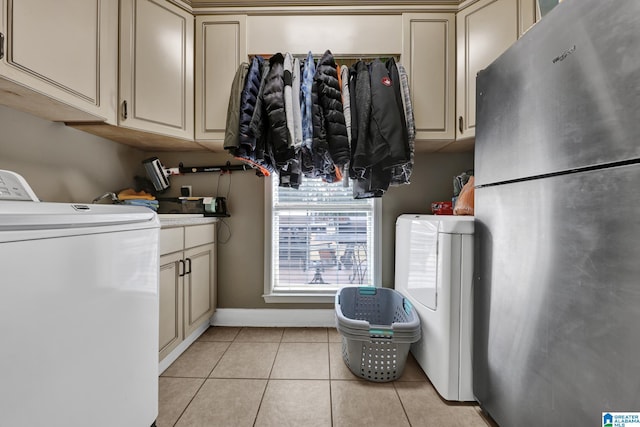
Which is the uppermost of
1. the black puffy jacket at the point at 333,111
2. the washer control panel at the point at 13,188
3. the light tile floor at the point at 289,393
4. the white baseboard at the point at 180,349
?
the black puffy jacket at the point at 333,111

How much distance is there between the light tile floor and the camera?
1.23m

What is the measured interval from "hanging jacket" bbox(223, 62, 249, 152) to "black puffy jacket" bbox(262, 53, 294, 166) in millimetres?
176

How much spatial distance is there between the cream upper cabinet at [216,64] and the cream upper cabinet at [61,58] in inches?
18.8

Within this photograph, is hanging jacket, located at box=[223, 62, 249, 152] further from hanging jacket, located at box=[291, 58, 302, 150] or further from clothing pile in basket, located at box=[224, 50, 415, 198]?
hanging jacket, located at box=[291, 58, 302, 150]

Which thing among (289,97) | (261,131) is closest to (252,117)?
(261,131)

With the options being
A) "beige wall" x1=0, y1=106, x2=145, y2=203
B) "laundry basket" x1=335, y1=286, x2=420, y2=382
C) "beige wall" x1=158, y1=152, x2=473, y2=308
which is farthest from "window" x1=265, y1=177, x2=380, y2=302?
"beige wall" x1=0, y1=106, x2=145, y2=203

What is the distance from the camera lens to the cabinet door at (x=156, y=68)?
1586 mm

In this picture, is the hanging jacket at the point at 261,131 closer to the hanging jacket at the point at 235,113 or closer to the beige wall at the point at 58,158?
the hanging jacket at the point at 235,113

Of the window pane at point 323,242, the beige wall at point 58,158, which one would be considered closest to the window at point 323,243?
the window pane at point 323,242

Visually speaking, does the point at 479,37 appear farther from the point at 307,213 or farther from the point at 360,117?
the point at 307,213

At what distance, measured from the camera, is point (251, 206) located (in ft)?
7.57

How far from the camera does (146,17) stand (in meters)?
1.65

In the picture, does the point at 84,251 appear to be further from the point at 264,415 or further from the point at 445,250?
the point at 445,250

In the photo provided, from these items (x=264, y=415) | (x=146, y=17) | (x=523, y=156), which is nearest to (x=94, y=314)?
(x=264, y=415)
